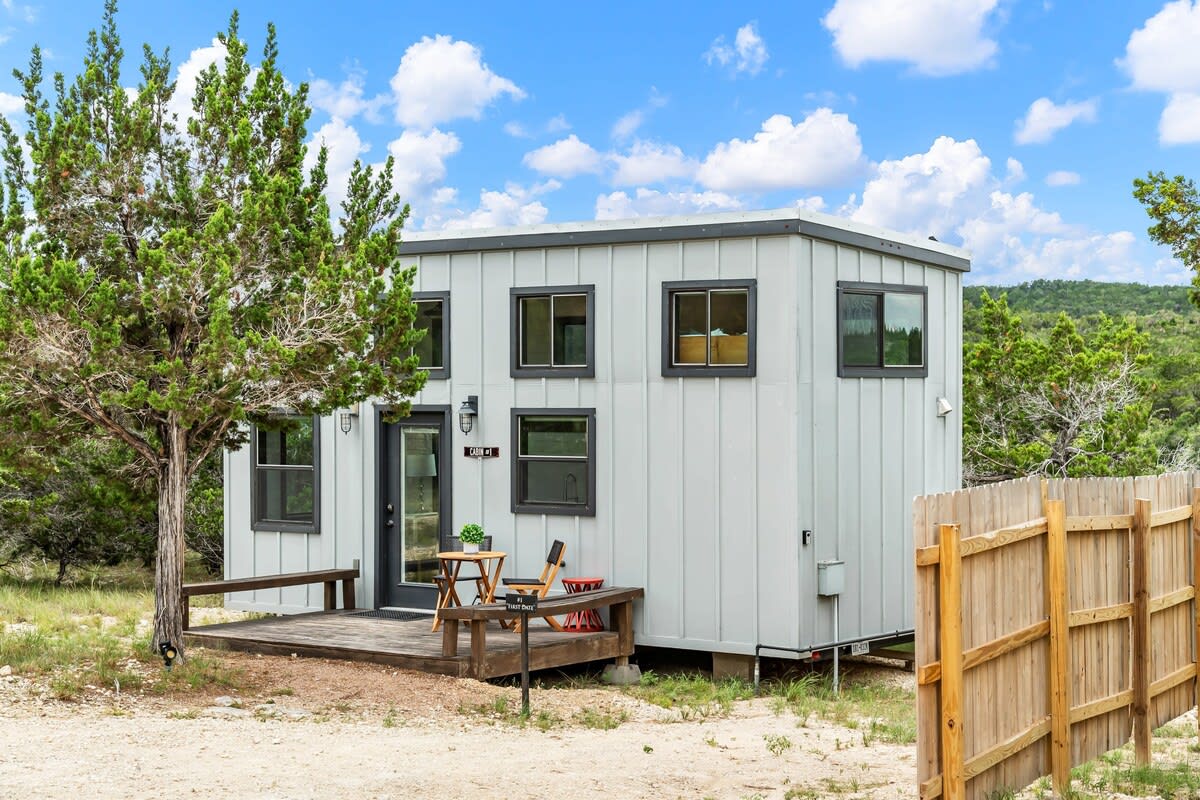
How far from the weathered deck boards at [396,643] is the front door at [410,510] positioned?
0.57m

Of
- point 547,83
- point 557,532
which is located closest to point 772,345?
point 557,532

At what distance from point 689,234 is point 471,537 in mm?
3454

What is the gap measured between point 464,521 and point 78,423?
3.94 meters

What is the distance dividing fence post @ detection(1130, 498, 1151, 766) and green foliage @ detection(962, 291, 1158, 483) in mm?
13507

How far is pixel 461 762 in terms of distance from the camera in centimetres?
755

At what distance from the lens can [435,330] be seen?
13180mm

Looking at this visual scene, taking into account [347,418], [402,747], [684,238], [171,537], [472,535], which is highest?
[684,238]

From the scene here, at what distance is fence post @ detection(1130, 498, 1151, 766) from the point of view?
7.93 metres

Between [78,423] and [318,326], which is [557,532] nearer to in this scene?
[318,326]

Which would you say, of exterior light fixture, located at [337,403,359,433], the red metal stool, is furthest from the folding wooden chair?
exterior light fixture, located at [337,403,359,433]

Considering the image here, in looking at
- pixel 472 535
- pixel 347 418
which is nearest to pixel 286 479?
pixel 347 418

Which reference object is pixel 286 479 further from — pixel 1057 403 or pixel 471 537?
pixel 1057 403

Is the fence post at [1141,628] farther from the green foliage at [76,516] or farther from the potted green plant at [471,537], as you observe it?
the green foliage at [76,516]

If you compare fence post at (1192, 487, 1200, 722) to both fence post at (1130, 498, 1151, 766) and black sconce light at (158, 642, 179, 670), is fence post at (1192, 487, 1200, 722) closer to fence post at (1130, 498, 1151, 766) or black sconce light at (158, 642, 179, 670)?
fence post at (1130, 498, 1151, 766)
